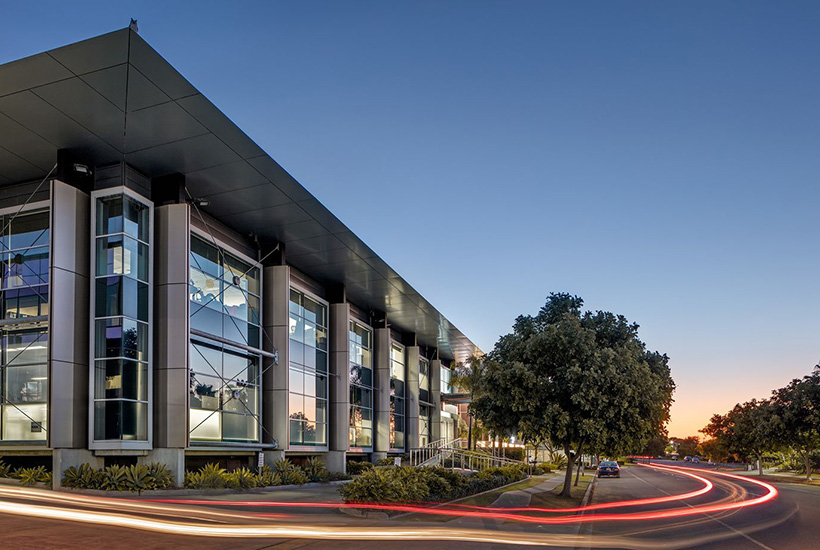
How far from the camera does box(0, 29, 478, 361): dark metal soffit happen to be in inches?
732

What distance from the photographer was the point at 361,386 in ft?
151

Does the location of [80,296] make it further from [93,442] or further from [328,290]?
[328,290]

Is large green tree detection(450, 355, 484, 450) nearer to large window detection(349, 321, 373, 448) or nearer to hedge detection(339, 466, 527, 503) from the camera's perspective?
large window detection(349, 321, 373, 448)

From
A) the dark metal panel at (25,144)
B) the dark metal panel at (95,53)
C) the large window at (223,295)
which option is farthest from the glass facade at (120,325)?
the dark metal panel at (95,53)

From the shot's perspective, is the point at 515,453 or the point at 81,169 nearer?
the point at 81,169

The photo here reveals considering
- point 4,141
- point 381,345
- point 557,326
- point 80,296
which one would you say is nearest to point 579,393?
point 557,326

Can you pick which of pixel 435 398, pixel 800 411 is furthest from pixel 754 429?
pixel 435 398

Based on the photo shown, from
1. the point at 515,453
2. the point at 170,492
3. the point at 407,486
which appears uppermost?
the point at 407,486

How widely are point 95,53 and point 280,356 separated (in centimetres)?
1812

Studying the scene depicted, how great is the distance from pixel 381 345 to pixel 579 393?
2577 centimetres

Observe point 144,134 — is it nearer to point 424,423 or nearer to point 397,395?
point 397,395

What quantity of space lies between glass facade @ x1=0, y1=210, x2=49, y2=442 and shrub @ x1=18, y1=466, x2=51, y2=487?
1.21 m

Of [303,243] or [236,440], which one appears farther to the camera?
[303,243]

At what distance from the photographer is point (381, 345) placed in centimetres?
4941
